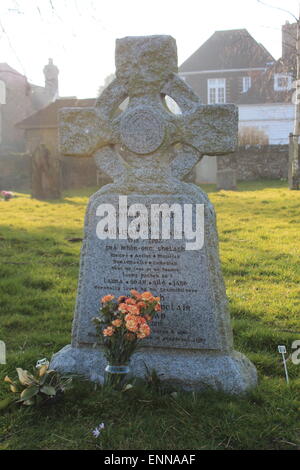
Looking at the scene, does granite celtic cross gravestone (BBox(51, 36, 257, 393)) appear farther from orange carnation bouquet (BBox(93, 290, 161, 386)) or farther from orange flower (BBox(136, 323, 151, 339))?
orange flower (BBox(136, 323, 151, 339))

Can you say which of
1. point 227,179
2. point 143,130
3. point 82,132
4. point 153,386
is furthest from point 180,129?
point 227,179

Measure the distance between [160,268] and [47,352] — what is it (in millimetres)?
1389

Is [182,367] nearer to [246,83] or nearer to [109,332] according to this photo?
[109,332]

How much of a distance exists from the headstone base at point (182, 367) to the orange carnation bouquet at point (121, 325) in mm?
308

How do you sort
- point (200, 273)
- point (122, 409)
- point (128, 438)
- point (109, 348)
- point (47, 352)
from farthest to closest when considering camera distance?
point (47, 352) < point (200, 273) < point (109, 348) < point (122, 409) < point (128, 438)

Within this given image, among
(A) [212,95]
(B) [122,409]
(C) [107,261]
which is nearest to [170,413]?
(B) [122,409]

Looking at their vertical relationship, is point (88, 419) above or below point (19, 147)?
below

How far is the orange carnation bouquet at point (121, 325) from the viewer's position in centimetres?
357

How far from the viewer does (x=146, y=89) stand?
13.4 ft

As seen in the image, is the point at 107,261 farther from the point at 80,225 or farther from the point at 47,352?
the point at 80,225

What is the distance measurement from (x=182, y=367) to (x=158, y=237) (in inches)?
40.7

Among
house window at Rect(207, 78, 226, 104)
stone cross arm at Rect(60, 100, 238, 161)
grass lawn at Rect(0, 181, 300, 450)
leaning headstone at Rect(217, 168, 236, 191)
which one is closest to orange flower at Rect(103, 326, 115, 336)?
grass lawn at Rect(0, 181, 300, 450)

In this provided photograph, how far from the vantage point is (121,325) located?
358 cm

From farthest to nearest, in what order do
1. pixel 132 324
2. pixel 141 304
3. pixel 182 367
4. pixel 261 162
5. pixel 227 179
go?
pixel 261 162
pixel 227 179
pixel 182 367
pixel 141 304
pixel 132 324
